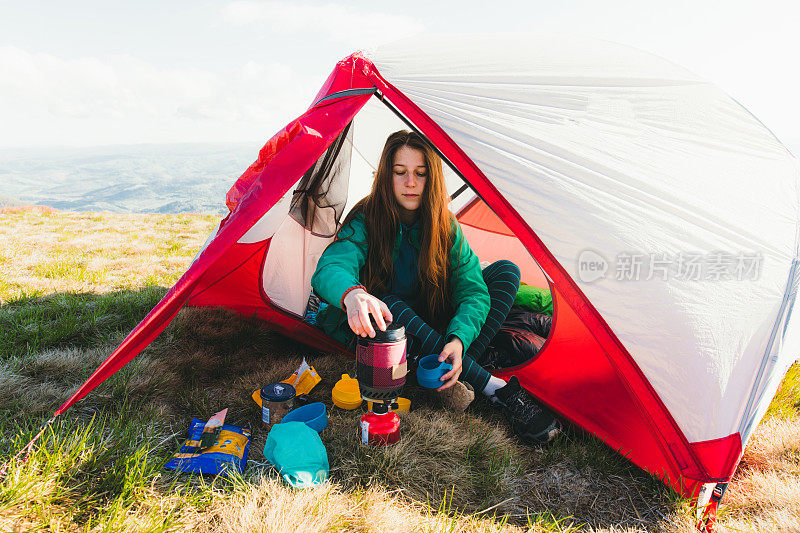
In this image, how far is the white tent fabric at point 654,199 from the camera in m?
1.42

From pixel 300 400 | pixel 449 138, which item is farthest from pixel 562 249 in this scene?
pixel 300 400

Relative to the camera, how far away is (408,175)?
2.06 metres

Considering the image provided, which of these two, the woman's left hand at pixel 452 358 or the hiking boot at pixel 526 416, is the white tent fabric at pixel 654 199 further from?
the woman's left hand at pixel 452 358

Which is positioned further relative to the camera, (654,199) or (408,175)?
(408,175)

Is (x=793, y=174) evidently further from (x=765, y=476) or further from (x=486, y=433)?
(x=486, y=433)

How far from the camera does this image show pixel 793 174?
1794 millimetres

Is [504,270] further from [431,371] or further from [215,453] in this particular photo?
[215,453]

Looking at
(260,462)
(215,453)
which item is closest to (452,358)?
(260,462)

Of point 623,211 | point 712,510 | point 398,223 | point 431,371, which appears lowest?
point 712,510

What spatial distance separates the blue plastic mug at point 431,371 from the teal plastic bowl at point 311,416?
37 centimetres

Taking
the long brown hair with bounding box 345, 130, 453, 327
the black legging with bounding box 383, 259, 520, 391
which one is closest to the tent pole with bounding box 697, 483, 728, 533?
the black legging with bounding box 383, 259, 520, 391

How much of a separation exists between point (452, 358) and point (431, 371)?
0.12 m

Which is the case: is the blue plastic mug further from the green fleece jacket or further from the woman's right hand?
the woman's right hand

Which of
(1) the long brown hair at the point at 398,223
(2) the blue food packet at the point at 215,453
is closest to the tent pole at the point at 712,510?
(1) the long brown hair at the point at 398,223
